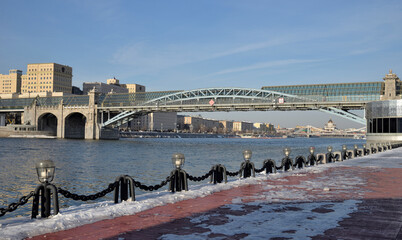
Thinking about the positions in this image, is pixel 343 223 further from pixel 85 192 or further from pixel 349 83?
pixel 349 83

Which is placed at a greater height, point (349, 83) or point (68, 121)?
point (349, 83)

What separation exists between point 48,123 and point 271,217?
5021 inches

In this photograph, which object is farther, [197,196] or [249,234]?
[197,196]

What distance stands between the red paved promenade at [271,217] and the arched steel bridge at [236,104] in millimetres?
56520

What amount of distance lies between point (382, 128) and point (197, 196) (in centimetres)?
4847

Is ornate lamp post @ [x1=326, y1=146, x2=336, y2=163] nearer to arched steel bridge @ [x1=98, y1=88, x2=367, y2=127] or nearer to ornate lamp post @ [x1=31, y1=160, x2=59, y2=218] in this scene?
ornate lamp post @ [x1=31, y1=160, x2=59, y2=218]

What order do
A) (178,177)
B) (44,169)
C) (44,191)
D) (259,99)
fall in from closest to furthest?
(44,191), (44,169), (178,177), (259,99)

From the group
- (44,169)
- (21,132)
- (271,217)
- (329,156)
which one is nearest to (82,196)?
(44,169)

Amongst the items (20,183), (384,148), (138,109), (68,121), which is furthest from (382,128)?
(68,121)

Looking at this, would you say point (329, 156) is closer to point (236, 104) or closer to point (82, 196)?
point (82, 196)

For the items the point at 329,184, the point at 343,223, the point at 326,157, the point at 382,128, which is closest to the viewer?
the point at 343,223

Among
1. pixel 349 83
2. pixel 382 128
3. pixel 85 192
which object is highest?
pixel 349 83

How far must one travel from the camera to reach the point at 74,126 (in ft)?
394

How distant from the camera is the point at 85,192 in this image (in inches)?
712
